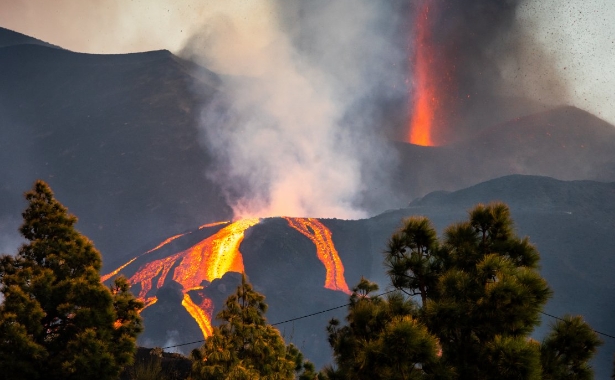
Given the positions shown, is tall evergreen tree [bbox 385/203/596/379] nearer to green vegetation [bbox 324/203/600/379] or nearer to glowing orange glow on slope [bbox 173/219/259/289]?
green vegetation [bbox 324/203/600/379]

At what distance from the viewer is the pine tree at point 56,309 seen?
12875mm

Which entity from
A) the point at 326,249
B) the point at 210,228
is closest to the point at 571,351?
the point at 326,249

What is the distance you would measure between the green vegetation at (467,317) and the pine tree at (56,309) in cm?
735

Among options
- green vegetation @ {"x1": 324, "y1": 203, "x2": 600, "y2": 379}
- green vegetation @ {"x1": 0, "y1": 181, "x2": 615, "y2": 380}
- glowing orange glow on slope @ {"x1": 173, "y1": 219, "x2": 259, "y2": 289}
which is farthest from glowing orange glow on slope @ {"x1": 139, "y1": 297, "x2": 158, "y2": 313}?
green vegetation @ {"x1": 324, "y1": 203, "x2": 600, "y2": 379}

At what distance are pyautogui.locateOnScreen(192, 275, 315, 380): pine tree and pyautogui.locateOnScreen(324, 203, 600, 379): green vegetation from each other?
1.86 m

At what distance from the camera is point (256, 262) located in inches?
4309

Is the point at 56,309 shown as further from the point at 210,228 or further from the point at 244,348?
the point at 210,228

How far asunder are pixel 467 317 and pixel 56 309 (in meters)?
11.3

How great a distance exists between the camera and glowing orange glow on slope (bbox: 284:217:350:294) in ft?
356

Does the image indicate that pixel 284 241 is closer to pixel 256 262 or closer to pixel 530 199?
pixel 256 262

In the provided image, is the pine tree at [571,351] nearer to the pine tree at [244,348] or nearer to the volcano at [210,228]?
the pine tree at [244,348]

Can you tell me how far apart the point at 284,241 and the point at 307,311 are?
23617 millimetres

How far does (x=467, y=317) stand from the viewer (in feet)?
26.9

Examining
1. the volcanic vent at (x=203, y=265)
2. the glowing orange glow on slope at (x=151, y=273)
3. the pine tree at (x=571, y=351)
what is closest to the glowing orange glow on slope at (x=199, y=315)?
the volcanic vent at (x=203, y=265)
